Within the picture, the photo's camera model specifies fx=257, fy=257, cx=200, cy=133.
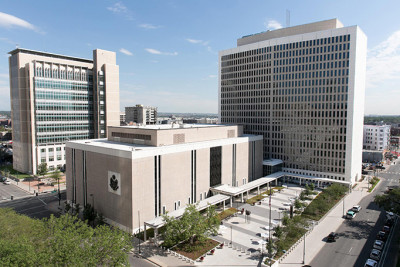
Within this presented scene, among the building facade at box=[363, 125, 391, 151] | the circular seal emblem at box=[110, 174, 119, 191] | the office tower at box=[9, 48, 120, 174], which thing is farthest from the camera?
the building facade at box=[363, 125, 391, 151]

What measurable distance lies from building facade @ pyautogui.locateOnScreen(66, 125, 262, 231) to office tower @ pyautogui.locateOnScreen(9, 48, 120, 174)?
169 ft

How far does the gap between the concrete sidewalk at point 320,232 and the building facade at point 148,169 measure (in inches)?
1079

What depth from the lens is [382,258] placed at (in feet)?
149

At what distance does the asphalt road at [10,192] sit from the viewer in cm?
8194

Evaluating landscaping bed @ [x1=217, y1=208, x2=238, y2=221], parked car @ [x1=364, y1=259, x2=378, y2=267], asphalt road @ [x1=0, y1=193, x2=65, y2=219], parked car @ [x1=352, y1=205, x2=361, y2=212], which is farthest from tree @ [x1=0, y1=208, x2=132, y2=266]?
parked car @ [x1=352, y1=205, x2=361, y2=212]

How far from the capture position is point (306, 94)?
91125 mm

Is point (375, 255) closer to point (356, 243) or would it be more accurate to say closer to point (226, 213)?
point (356, 243)

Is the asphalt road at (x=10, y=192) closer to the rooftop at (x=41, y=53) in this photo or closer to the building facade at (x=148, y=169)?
the building facade at (x=148, y=169)

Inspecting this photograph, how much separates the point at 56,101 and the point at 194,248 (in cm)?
9620

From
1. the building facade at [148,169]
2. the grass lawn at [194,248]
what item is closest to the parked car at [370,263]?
the grass lawn at [194,248]

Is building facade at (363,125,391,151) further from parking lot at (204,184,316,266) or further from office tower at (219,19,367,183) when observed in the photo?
parking lot at (204,184,316,266)

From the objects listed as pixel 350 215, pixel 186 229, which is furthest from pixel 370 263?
pixel 186 229

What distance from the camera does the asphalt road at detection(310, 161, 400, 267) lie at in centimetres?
4438

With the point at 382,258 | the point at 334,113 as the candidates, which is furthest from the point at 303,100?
the point at 382,258
